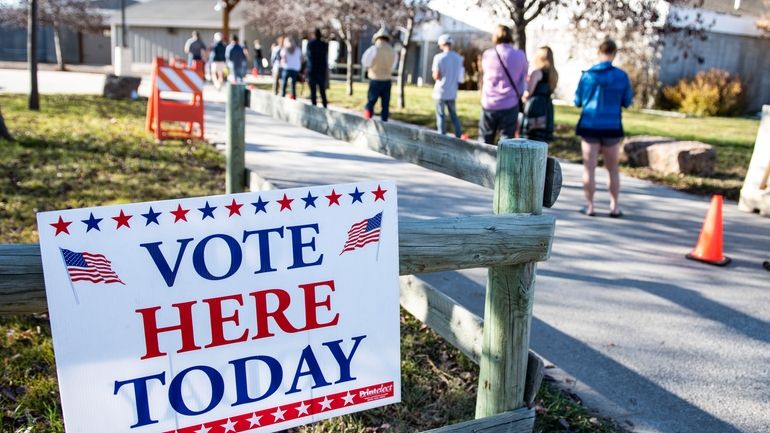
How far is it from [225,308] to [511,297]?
1073 mm

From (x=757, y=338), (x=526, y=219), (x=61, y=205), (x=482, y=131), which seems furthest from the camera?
(x=482, y=131)

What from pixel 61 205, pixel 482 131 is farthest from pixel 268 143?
pixel 61 205

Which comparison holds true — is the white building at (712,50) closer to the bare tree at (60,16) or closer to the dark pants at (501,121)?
the dark pants at (501,121)

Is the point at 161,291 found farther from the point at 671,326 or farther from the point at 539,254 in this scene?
the point at 671,326

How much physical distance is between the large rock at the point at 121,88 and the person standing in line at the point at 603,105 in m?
13.9

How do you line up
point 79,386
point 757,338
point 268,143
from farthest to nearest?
point 268,143 < point 757,338 < point 79,386

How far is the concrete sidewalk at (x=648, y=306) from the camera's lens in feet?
11.8

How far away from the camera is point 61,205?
657 centimetres

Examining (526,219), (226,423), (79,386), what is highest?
(526,219)

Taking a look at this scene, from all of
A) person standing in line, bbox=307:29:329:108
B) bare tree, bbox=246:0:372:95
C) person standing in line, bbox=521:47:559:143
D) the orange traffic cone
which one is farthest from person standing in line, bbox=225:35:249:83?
the orange traffic cone

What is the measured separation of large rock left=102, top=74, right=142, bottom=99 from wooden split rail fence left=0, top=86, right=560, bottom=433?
17.0 m

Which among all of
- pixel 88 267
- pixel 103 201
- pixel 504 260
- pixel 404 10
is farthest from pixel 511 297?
pixel 404 10

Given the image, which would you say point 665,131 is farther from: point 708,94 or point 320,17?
point 320,17

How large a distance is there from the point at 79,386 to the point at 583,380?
2.74 meters
